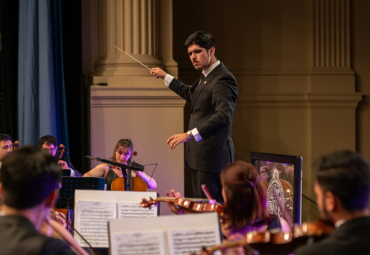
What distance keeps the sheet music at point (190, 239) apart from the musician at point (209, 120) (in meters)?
1.18

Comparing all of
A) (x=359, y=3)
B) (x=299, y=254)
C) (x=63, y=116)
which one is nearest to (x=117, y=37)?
(x=63, y=116)

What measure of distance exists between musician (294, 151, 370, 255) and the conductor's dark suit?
155 centimetres

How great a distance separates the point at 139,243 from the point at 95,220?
95cm

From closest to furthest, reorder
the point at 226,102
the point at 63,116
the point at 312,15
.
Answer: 1. the point at 226,102
2. the point at 63,116
3. the point at 312,15

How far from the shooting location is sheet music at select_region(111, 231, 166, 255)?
1.63 meters

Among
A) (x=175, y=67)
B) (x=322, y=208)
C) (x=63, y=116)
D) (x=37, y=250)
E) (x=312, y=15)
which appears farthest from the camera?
(x=312, y=15)

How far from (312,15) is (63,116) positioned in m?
3.08

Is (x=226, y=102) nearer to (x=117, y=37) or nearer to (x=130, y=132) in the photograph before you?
(x=130, y=132)

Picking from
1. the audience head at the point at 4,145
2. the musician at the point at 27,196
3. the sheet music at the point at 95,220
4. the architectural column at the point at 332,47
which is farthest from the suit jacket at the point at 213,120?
the architectural column at the point at 332,47

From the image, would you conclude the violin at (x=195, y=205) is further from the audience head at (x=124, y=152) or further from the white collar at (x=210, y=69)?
the audience head at (x=124, y=152)

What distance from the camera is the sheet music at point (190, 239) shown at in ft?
5.42

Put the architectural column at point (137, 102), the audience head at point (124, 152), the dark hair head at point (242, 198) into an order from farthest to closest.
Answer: the architectural column at point (137, 102) → the audience head at point (124, 152) → the dark hair head at point (242, 198)

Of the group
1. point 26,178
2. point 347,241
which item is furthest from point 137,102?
point 347,241

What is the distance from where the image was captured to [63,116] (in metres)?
4.08
